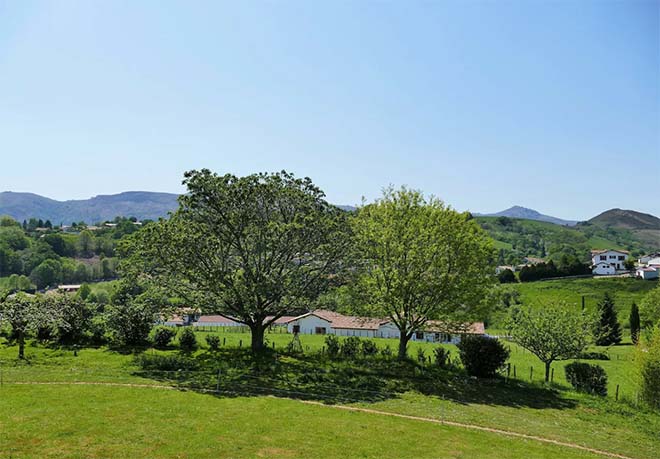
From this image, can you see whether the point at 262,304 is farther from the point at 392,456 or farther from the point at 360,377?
the point at 392,456

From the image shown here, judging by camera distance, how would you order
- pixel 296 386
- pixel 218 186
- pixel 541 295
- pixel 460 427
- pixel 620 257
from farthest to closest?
pixel 620 257
pixel 541 295
pixel 218 186
pixel 296 386
pixel 460 427

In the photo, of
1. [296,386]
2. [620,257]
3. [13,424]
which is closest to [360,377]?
[296,386]

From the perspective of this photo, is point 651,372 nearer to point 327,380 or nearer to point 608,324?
point 327,380

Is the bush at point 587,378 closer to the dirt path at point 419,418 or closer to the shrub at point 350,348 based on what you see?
the dirt path at point 419,418

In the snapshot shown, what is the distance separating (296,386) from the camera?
→ 28.2 meters

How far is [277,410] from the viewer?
22.8 meters

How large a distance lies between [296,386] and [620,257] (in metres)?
168

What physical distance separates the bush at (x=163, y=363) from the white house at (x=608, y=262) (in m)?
141

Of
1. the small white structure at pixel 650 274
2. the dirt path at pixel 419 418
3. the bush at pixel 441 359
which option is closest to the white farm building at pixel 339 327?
the bush at pixel 441 359

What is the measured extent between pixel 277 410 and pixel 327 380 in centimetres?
762

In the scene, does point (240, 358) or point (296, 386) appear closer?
point (296, 386)

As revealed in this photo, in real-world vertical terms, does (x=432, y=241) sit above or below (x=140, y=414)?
above

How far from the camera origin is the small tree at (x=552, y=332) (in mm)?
35906

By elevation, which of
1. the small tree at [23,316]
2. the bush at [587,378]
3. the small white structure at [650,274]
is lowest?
the bush at [587,378]
